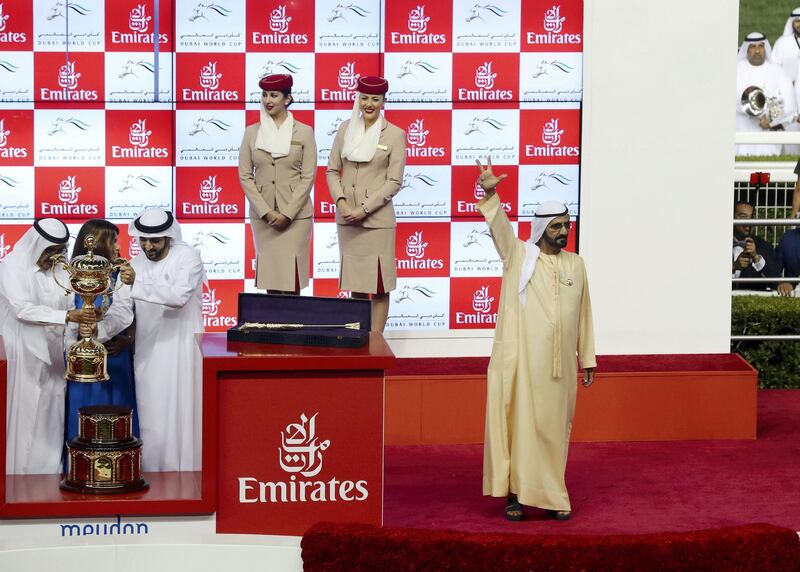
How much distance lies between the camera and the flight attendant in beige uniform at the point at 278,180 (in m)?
8.70

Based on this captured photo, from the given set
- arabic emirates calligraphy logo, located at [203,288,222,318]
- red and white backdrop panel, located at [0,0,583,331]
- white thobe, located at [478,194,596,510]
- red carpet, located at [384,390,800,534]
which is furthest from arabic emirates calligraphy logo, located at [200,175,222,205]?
white thobe, located at [478,194,596,510]

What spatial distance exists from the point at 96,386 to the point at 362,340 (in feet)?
6.84

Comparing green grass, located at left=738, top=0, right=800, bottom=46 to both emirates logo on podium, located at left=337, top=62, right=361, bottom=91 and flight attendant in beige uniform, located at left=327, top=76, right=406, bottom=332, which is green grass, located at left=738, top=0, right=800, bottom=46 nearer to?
emirates logo on podium, located at left=337, top=62, right=361, bottom=91

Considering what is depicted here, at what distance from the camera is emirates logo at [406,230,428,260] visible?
9.76m

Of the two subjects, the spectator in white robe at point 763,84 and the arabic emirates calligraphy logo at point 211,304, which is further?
the spectator in white robe at point 763,84

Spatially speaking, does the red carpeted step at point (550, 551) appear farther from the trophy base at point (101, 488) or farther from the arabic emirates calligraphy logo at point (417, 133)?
the arabic emirates calligraphy logo at point (417, 133)

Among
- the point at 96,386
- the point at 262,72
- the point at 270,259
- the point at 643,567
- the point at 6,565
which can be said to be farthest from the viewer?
the point at 262,72

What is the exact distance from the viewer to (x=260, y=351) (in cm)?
561

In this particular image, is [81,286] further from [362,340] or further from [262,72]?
[262,72]

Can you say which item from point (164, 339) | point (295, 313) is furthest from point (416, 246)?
point (295, 313)

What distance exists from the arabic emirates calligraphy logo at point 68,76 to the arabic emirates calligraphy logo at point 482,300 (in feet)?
9.38

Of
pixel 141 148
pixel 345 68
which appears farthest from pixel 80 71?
pixel 345 68

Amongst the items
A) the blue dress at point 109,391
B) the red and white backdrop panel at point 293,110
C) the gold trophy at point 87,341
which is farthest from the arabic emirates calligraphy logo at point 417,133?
the gold trophy at point 87,341

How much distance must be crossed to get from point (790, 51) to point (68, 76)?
8.58 metres
